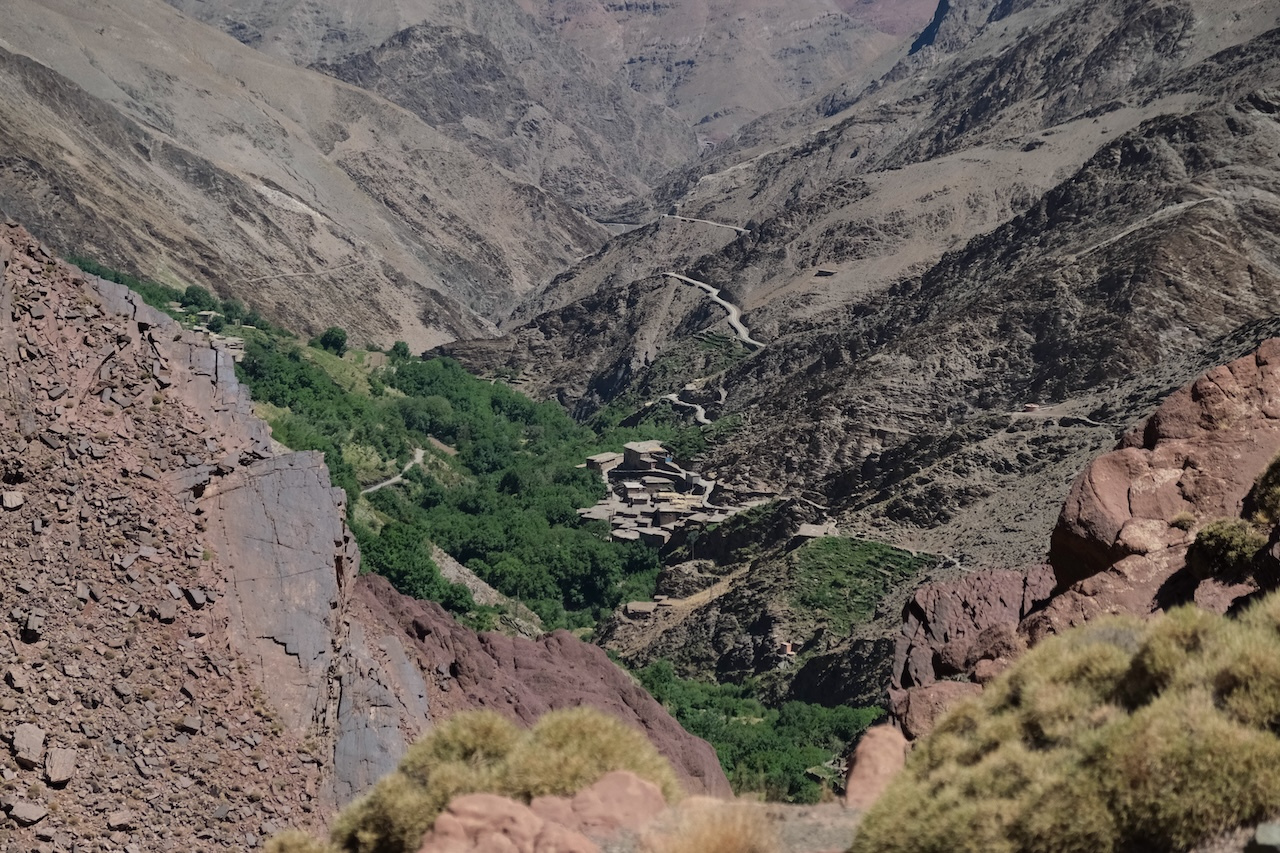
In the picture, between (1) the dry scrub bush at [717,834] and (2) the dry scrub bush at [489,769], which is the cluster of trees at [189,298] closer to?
(2) the dry scrub bush at [489,769]

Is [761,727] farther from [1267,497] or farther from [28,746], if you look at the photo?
[1267,497]

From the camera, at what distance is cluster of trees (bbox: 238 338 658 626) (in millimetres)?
65688

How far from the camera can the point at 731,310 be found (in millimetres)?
128000

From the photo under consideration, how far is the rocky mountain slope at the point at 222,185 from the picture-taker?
122m

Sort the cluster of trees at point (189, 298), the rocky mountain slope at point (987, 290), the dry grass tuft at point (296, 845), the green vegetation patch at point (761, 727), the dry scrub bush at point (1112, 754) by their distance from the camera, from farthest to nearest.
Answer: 1. the cluster of trees at point (189, 298)
2. the rocky mountain slope at point (987, 290)
3. the green vegetation patch at point (761, 727)
4. the dry grass tuft at point (296, 845)
5. the dry scrub bush at point (1112, 754)

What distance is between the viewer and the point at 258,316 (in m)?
120

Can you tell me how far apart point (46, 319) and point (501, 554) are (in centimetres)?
4860

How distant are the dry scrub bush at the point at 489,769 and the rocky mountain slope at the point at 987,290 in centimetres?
3772

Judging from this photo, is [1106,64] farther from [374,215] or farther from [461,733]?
[461,733]

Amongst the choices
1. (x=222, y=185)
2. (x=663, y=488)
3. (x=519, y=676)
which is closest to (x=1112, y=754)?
(x=519, y=676)

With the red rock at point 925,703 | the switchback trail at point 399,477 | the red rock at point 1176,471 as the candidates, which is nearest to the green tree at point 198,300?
the switchback trail at point 399,477

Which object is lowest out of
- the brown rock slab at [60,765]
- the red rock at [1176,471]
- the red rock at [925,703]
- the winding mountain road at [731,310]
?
the winding mountain road at [731,310]

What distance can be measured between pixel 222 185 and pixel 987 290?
84806 mm

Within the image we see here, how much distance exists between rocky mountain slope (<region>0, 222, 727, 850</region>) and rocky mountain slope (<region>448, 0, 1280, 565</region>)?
1083 inches
